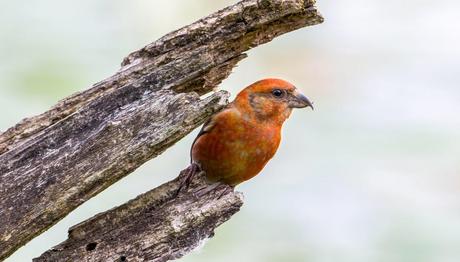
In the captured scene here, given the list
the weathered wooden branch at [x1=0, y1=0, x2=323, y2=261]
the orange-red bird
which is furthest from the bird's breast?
the weathered wooden branch at [x1=0, y1=0, x2=323, y2=261]

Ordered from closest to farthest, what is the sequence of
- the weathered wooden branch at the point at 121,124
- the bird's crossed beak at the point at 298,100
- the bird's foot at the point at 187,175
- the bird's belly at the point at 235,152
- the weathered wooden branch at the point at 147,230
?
→ the weathered wooden branch at the point at 121,124, the weathered wooden branch at the point at 147,230, the bird's foot at the point at 187,175, the bird's belly at the point at 235,152, the bird's crossed beak at the point at 298,100

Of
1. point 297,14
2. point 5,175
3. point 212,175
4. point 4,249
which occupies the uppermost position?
point 297,14

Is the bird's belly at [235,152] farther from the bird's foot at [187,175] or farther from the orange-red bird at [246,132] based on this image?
the bird's foot at [187,175]

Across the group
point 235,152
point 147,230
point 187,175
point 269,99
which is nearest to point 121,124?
point 147,230

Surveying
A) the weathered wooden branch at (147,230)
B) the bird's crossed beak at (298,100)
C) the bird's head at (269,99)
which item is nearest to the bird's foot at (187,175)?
the weathered wooden branch at (147,230)

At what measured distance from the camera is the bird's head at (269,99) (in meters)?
4.33

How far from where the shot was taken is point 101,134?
3.23m

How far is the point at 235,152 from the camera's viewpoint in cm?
420

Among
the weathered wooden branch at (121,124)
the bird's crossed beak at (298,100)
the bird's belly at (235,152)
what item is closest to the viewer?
the weathered wooden branch at (121,124)

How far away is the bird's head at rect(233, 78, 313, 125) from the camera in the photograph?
14.2 feet

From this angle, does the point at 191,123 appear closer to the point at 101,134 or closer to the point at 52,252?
the point at 101,134

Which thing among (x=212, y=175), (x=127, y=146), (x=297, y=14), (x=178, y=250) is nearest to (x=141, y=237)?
(x=178, y=250)

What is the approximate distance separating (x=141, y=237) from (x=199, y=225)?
0.69 ft

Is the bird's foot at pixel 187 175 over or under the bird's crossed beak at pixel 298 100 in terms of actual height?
under
